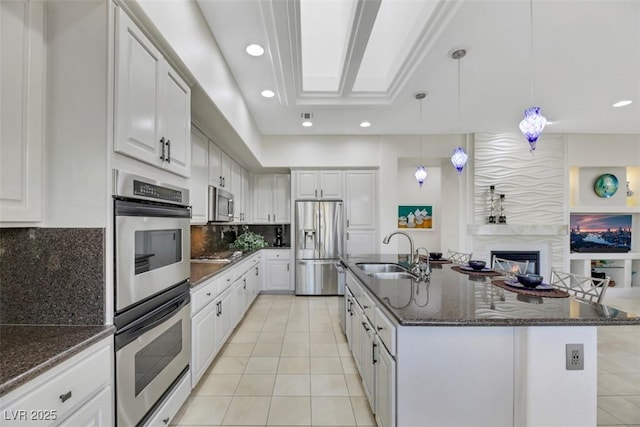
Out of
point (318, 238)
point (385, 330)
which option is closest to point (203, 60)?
point (385, 330)

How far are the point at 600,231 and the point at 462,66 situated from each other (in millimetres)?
4905

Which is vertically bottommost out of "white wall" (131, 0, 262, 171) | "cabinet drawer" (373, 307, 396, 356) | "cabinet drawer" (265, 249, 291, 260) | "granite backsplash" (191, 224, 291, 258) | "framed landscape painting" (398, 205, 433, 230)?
"cabinet drawer" (265, 249, 291, 260)

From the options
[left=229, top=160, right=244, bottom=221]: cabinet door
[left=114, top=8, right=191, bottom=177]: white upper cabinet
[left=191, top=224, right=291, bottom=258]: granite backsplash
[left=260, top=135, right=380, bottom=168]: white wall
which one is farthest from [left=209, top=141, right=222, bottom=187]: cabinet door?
[left=260, top=135, right=380, bottom=168]: white wall

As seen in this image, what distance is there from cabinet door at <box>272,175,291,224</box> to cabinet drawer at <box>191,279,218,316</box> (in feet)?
9.74

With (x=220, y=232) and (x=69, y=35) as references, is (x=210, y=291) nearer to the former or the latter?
(x=69, y=35)

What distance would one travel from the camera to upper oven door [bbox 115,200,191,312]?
1274 mm

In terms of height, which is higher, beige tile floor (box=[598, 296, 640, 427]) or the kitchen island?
the kitchen island

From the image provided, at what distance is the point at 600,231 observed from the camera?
17.1ft

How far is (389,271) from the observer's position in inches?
114

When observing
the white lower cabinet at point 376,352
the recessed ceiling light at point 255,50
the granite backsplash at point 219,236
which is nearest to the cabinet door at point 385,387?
the white lower cabinet at point 376,352

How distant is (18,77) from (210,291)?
1818 millimetres

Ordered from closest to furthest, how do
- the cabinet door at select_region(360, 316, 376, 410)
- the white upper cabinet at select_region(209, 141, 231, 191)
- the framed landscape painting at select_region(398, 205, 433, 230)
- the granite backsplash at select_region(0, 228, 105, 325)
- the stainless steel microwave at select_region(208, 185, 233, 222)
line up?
the granite backsplash at select_region(0, 228, 105, 325), the cabinet door at select_region(360, 316, 376, 410), the stainless steel microwave at select_region(208, 185, 233, 222), the white upper cabinet at select_region(209, 141, 231, 191), the framed landscape painting at select_region(398, 205, 433, 230)

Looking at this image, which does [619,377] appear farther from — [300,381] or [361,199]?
[361,199]

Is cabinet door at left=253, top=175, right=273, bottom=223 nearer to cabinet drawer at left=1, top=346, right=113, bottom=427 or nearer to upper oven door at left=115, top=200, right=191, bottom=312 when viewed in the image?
upper oven door at left=115, top=200, right=191, bottom=312
